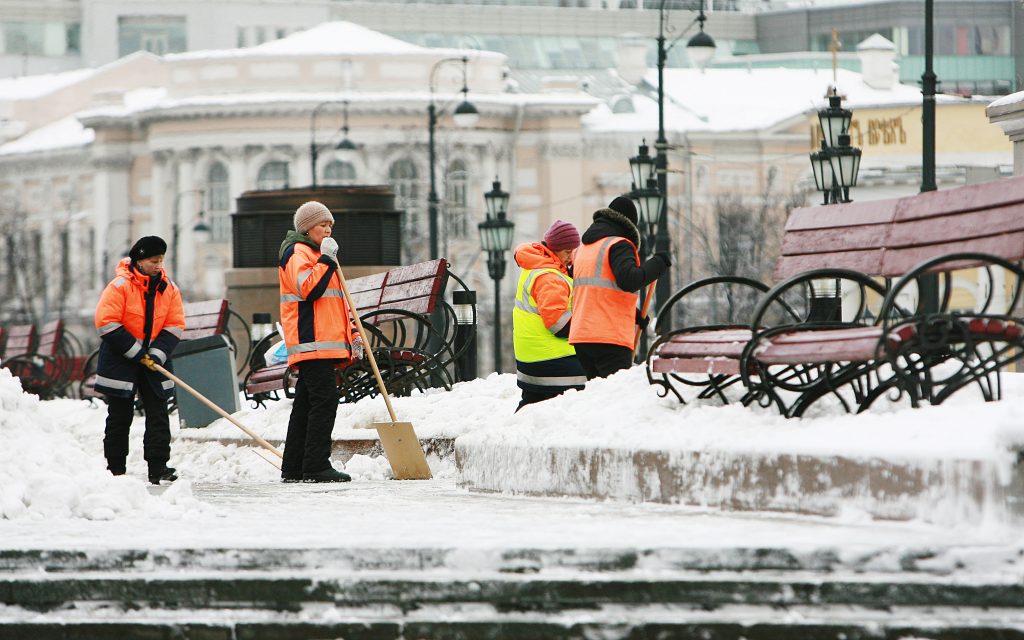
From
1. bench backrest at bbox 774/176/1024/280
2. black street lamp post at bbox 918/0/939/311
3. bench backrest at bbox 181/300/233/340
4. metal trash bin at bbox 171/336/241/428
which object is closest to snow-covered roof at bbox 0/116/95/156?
black street lamp post at bbox 918/0/939/311

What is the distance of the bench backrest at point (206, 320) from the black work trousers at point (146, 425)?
4.05m

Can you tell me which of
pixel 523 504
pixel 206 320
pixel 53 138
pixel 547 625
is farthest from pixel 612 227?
pixel 53 138

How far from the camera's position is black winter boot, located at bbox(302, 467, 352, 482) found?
11.3m

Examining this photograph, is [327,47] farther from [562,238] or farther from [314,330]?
[314,330]

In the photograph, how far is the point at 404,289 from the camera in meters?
15.0

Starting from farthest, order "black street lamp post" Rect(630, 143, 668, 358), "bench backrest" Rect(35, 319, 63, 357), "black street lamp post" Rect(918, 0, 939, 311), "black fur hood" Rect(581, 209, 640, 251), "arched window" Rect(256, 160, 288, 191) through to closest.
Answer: "arched window" Rect(256, 160, 288, 191) → "black street lamp post" Rect(630, 143, 668, 358) → "bench backrest" Rect(35, 319, 63, 357) → "black street lamp post" Rect(918, 0, 939, 311) → "black fur hood" Rect(581, 209, 640, 251)

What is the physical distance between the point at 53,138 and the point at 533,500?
81306 mm

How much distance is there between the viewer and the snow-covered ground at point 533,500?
7098 mm

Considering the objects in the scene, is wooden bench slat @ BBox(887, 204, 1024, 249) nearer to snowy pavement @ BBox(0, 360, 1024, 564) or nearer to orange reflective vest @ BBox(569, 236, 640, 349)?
snowy pavement @ BBox(0, 360, 1024, 564)

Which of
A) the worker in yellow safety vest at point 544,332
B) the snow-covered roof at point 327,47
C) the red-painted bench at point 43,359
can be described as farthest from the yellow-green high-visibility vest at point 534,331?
the snow-covered roof at point 327,47

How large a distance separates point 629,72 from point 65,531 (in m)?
82.2

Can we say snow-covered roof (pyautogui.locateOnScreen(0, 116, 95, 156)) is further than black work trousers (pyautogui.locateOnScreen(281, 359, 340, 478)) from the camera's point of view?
Yes

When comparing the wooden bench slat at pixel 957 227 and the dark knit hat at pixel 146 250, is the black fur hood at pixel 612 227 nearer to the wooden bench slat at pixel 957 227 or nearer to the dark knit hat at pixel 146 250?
the dark knit hat at pixel 146 250

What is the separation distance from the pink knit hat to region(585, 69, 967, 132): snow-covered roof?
6644 centimetres
